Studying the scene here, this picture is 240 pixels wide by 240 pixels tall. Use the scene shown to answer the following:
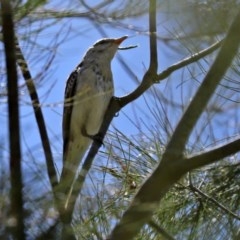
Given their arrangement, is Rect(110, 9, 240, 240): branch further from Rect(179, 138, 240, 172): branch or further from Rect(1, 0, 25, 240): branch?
Rect(1, 0, 25, 240): branch

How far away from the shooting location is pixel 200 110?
5.46ft

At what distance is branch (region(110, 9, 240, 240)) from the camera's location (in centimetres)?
152

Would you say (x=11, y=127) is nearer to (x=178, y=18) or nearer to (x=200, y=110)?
(x=200, y=110)

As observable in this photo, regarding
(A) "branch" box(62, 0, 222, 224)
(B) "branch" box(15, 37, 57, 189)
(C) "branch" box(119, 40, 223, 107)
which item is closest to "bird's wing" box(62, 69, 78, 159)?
(A) "branch" box(62, 0, 222, 224)

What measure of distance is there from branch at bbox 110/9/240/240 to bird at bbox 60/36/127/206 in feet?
6.74

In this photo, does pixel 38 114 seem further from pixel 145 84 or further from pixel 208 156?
pixel 208 156

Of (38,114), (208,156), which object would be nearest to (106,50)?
(38,114)

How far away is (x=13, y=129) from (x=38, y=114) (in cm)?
104

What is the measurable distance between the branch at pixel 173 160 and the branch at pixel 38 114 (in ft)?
1.48

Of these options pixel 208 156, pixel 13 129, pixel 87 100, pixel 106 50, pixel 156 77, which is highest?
pixel 106 50

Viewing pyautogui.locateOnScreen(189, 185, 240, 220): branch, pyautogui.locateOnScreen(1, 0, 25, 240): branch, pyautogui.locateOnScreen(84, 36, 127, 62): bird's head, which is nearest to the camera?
pyautogui.locateOnScreen(1, 0, 25, 240): branch

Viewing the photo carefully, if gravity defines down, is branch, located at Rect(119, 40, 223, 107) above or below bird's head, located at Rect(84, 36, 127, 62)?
below

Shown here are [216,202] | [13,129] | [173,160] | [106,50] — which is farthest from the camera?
[106,50]

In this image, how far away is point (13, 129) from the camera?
133 cm
